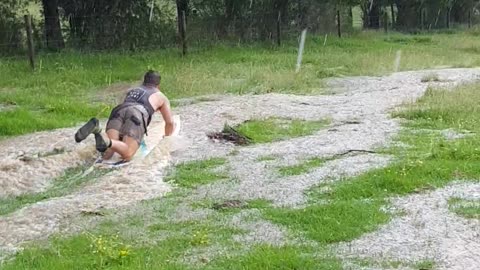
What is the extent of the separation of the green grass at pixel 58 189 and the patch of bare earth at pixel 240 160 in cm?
15

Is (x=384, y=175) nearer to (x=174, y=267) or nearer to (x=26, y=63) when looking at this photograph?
(x=174, y=267)

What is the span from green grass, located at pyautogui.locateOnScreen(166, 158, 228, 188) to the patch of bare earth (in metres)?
0.14

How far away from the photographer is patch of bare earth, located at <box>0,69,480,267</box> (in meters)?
6.89

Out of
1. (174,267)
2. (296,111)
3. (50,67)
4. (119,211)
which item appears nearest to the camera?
(174,267)

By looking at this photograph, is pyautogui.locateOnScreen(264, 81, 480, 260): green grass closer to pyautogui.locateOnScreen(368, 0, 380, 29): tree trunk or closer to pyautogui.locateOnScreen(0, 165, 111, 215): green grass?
pyautogui.locateOnScreen(0, 165, 111, 215): green grass

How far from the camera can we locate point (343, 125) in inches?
440

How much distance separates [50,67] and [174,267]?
12.9 m

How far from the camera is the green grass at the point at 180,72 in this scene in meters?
13.2

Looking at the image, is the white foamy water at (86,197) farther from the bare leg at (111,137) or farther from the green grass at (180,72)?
the green grass at (180,72)

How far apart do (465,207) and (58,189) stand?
394 centimetres

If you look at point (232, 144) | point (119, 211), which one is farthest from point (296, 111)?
point (119, 211)

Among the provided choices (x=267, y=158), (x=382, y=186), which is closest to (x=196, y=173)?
(x=267, y=158)

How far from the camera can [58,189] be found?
8234 mm

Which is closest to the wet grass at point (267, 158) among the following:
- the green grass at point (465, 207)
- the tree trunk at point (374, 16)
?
the green grass at point (465, 207)
